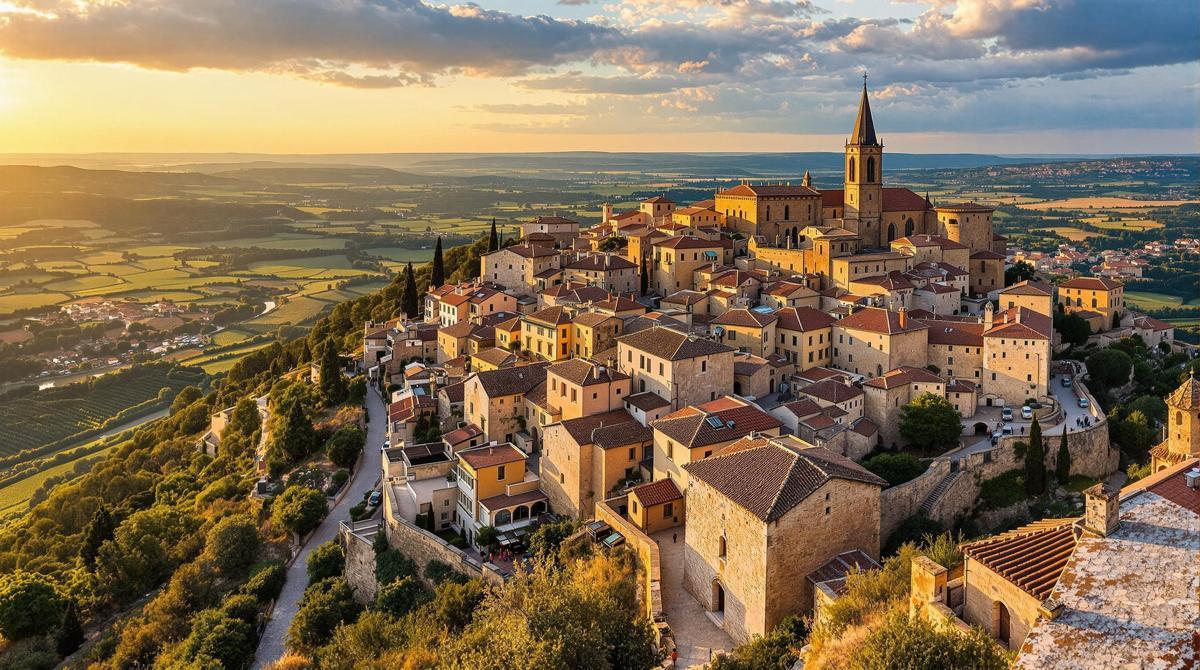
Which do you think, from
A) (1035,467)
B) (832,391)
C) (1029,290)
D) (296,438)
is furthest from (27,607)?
(1029,290)

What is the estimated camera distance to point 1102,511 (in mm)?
15805

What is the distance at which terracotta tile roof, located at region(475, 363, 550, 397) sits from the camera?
125ft

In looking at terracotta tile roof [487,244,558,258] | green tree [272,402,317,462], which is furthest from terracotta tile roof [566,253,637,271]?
green tree [272,402,317,462]

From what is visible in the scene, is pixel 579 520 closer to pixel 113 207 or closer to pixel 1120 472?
pixel 1120 472

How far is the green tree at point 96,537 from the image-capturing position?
40969 mm

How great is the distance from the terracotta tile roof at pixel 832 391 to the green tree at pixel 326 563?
21.4 metres

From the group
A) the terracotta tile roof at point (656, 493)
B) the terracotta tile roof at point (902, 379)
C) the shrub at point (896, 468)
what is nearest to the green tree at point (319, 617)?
the terracotta tile roof at point (656, 493)

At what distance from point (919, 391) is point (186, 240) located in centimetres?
18302

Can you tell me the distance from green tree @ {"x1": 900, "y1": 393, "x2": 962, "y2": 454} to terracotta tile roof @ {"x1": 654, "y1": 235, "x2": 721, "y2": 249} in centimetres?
2263

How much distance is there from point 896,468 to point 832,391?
5.44 m

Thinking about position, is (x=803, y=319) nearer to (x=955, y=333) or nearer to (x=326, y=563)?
(x=955, y=333)

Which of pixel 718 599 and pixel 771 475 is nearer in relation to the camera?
pixel 771 475

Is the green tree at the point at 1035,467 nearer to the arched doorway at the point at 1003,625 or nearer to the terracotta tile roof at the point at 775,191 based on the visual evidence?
the arched doorway at the point at 1003,625

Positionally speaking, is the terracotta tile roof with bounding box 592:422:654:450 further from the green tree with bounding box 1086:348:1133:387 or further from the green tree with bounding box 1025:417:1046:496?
the green tree with bounding box 1086:348:1133:387
